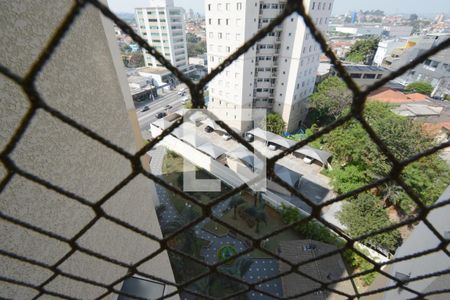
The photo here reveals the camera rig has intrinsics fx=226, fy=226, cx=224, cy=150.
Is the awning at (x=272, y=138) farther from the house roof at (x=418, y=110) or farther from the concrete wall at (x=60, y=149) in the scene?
the concrete wall at (x=60, y=149)

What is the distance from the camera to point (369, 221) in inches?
149

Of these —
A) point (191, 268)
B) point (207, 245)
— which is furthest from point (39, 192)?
point (207, 245)

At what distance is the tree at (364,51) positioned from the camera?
49.7 feet

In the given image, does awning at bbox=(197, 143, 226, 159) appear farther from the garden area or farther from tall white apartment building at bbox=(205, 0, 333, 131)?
tall white apartment building at bbox=(205, 0, 333, 131)

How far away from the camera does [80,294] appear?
108 centimetres

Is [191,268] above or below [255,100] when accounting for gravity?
below

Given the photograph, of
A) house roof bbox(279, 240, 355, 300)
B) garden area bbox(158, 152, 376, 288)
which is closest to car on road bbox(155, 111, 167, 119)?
garden area bbox(158, 152, 376, 288)

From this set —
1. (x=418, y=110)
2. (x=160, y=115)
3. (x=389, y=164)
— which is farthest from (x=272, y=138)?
(x=160, y=115)

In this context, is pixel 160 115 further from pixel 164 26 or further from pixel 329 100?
pixel 329 100

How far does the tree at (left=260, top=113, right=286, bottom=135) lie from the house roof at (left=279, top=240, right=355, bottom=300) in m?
4.51

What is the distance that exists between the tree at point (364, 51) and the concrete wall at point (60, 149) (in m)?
18.1

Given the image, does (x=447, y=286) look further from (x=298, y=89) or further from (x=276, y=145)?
(x=298, y=89)

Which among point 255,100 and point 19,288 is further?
point 255,100

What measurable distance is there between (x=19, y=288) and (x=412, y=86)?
47.0 ft
